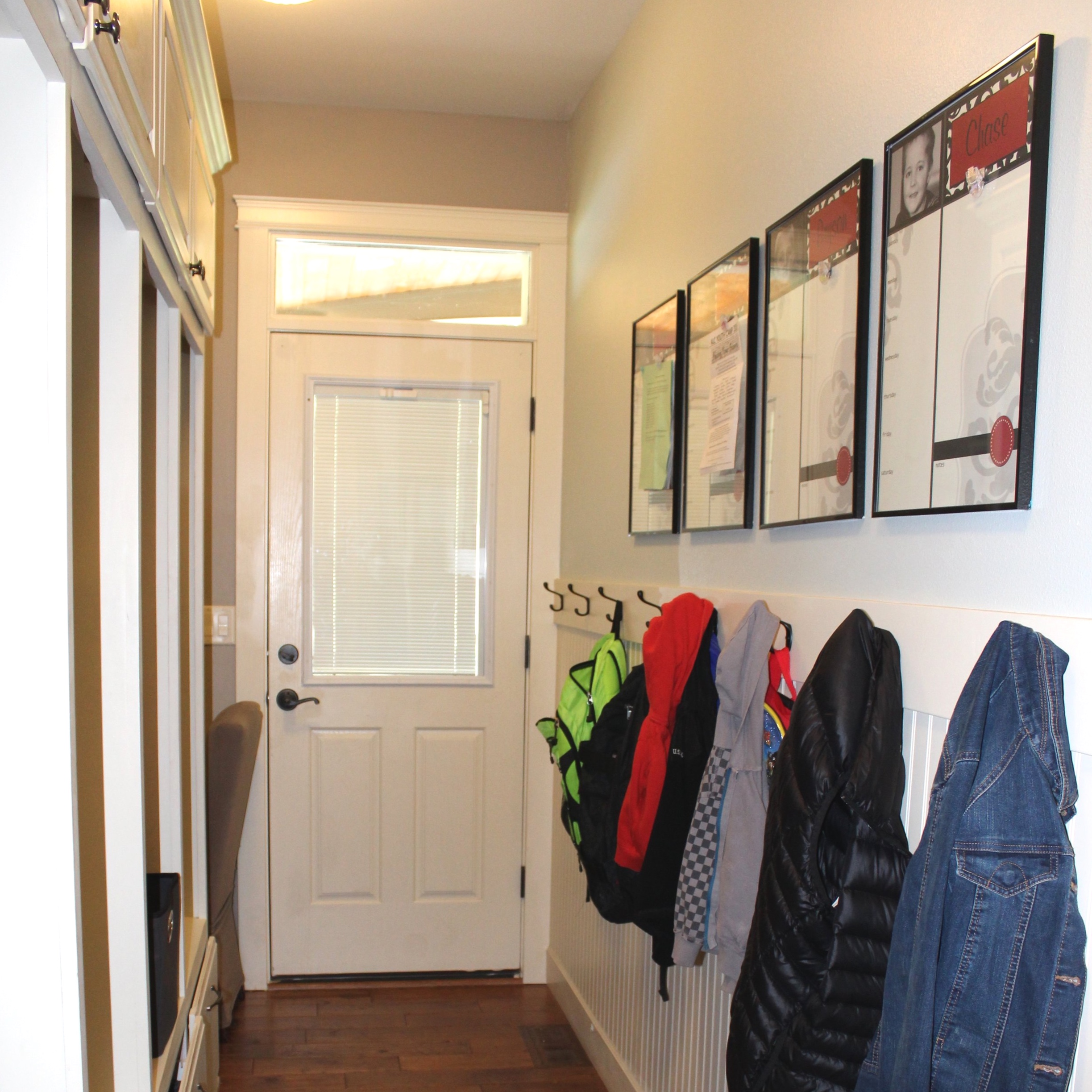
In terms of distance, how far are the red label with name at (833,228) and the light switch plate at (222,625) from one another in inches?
88.4

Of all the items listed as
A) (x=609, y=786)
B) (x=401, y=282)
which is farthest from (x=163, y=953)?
(x=401, y=282)

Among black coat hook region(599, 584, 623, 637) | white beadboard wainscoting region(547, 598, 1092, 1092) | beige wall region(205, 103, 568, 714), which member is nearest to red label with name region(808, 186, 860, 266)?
white beadboard wainscoting region(547, 598, 1092, 1092)

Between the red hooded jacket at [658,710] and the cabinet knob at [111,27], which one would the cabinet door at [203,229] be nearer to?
the cabinet knob at [111,27]

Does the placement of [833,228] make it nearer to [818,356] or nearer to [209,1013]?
[818,356]

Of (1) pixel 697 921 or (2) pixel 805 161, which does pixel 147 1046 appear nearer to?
(1) pixel 697 921

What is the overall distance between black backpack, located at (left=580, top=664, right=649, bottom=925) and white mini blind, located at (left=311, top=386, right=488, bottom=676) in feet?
3.95

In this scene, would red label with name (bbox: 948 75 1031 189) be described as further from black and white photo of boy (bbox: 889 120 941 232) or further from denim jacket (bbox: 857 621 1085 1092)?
denim jacket (bbox: 857 621 1085 1092)

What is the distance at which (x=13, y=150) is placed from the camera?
3.08 feet

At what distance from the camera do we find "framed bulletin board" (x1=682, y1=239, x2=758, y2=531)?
1755 mm

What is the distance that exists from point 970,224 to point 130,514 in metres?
1.20

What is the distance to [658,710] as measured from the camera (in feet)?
5.84

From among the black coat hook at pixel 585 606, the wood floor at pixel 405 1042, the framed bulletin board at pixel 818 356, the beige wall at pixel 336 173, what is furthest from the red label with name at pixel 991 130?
the wood floor at pixel 405 1042

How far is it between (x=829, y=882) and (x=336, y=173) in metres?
2.75

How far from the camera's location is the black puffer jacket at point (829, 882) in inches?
44.2
